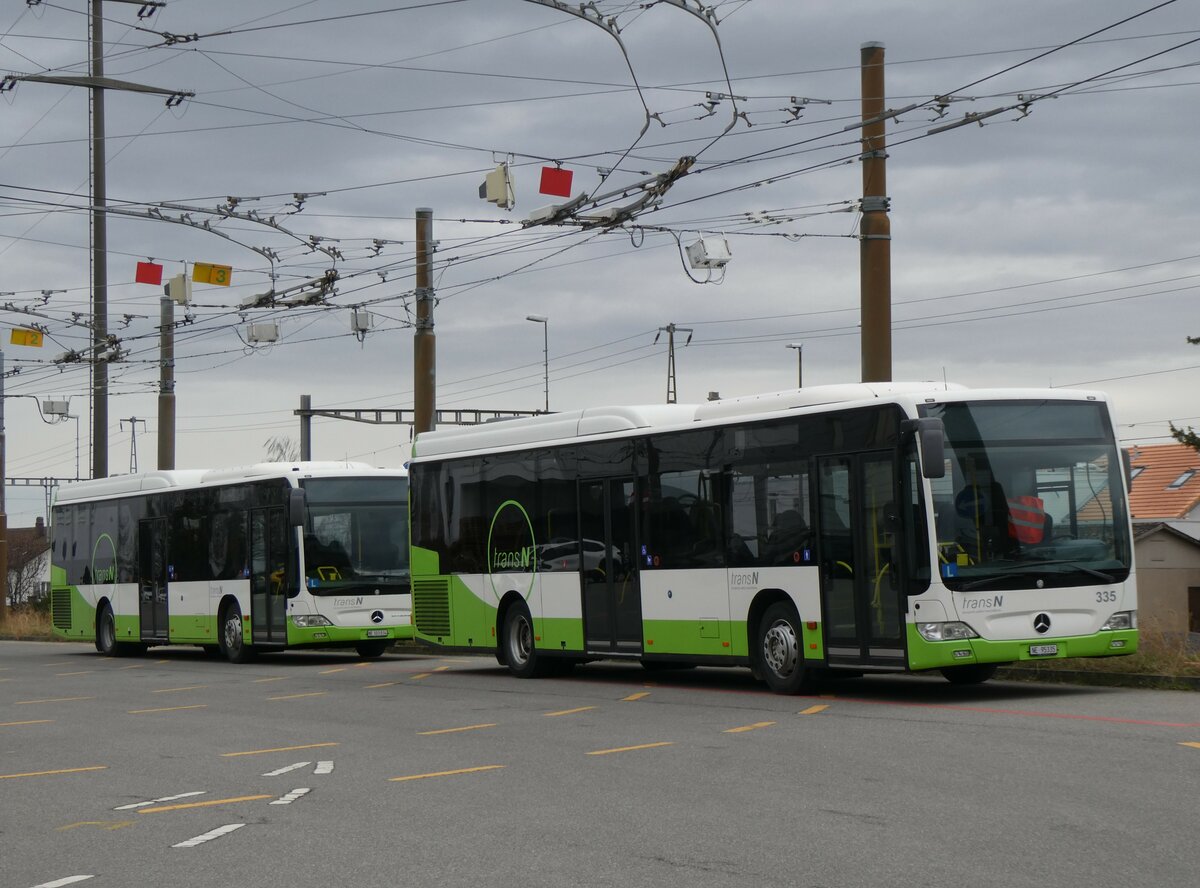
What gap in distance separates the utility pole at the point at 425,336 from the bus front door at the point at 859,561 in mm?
12310

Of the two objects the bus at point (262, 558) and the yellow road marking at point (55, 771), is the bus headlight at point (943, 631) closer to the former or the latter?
the yellow road marking at point (55, 771)

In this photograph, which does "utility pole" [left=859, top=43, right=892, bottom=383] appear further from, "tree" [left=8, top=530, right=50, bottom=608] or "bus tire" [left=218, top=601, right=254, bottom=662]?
"tree" [left=8, top=530, right=50, bottom=608]

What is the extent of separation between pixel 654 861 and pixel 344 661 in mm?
20414

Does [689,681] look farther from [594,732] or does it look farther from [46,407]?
[46,407]

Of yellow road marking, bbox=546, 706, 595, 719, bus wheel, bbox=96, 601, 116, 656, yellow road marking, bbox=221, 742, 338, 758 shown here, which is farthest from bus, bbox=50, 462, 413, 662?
yellow road marking, bbox=221, 742, 338, 758

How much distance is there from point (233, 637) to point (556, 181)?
10.9m

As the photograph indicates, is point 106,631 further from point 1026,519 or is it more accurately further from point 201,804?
point 201,804

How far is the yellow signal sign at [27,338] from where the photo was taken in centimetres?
3853

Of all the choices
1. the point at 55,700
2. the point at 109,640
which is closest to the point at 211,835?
the point at 55,700

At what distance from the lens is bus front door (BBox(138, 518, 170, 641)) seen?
3086cm

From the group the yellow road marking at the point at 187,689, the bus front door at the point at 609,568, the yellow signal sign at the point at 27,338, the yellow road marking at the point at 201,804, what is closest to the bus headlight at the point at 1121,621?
the bus front door at the point at 609,568

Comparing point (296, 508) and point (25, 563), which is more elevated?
point (25, 563)

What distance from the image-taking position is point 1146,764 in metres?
10.8

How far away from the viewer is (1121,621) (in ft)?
52.8
